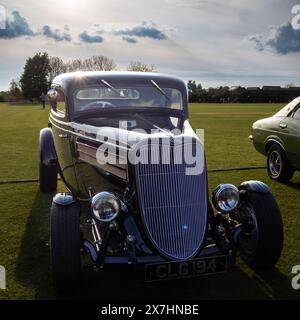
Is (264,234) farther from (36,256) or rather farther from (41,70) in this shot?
(41,70)

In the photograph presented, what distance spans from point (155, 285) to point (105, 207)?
1.02m

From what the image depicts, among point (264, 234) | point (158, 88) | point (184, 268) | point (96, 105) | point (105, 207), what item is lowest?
point (184, 268)

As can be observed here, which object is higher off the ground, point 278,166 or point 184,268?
point 278,166

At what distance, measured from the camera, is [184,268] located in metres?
3.76

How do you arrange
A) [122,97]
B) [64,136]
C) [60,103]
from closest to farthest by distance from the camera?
[122,97], [64,136], [60,103]

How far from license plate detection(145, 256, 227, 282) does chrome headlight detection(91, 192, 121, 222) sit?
23.4 inches

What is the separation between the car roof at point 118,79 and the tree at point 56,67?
67.9 metres

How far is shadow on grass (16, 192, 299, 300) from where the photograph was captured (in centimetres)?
406

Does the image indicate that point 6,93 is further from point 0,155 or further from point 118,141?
point 118,141

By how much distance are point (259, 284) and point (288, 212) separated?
2.50m

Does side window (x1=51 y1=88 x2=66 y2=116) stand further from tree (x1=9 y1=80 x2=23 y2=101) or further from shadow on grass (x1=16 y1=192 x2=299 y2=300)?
tree (x1=9 y1=80 x2=23 y2=101)

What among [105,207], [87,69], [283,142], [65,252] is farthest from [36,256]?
[87,69]
